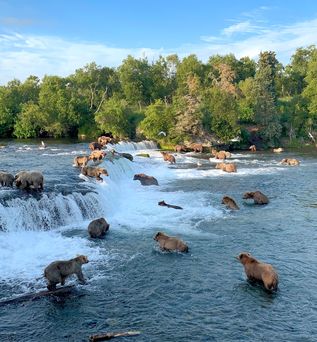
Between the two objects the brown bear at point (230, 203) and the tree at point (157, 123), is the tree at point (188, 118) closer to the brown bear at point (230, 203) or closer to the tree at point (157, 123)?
the tree at point (157, 123)

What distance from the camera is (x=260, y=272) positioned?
1661 cm

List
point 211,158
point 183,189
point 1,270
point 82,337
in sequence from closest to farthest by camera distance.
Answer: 1. point 82,337
2. point 1,270
3. point 183,189
4. point 211,158

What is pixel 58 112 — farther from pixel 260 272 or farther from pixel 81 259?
pixel 260 272

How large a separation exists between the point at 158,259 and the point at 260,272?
179 inches

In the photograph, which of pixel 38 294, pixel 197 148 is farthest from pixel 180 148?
pixel 38 294

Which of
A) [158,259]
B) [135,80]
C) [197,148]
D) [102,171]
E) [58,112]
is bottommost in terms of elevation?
[158,259]

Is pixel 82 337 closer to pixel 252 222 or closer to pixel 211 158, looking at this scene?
pixel 252 222

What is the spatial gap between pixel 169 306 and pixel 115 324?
209cm

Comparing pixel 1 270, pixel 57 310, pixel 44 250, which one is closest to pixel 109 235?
pixel 44 250

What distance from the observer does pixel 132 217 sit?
26141 millimetres

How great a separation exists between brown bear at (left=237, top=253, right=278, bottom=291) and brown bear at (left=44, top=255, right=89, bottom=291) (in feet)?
20.1

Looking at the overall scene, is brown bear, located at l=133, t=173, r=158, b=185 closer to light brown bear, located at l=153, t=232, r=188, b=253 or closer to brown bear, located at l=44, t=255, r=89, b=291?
light brown bear, located at l=153, t=232, r=188, b=253

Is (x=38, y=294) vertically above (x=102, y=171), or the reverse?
(x=102, y=171)

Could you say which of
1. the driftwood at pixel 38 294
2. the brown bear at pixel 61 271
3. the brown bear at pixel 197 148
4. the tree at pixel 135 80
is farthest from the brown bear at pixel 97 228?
the tree at pixel 135 80
